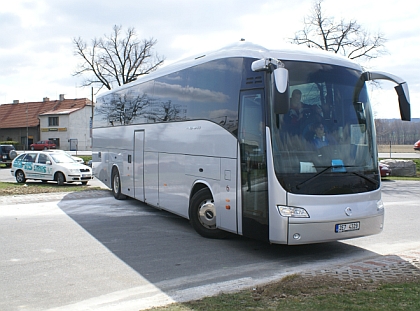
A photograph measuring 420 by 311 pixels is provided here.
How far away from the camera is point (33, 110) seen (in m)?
85.3

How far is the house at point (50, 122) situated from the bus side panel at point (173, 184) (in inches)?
2458

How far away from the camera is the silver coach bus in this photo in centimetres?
759

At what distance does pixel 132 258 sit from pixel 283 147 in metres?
3.03

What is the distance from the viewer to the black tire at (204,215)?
944 centimetres

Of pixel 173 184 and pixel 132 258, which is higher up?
pixel 173 184

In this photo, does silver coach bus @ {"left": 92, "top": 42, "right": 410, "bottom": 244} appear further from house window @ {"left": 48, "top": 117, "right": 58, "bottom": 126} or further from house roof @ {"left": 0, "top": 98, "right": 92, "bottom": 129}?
house window @ {"left": 48, "top": 117, "right": 58, "bottom": 126}

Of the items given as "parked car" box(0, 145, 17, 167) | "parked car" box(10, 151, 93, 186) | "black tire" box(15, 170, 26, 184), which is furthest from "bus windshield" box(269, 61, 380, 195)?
"parked car" box(0, 145, 17, 167)

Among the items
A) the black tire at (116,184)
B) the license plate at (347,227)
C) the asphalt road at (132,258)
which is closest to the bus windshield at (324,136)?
the license plate at (347,227)

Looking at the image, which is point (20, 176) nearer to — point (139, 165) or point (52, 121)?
point (139, 165)

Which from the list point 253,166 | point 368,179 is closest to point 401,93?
point 368,179

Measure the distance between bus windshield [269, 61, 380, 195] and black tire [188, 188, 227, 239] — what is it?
86.8 inches

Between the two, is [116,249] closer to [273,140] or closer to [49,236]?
[49,236]

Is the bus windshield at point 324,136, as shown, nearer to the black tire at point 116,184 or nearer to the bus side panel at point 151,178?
the bus side panel at point 151,178

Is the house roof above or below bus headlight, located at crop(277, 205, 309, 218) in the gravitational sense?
above
